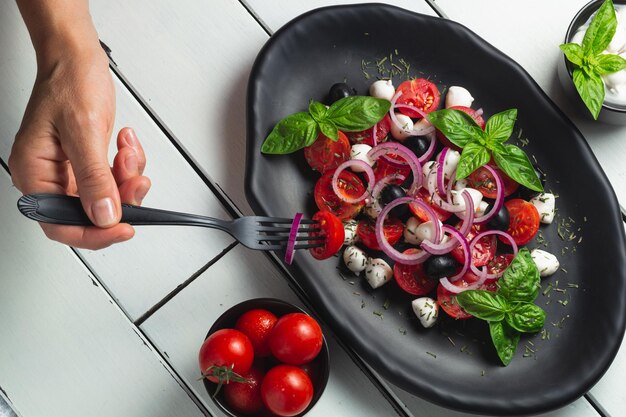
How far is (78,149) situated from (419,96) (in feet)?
2.29

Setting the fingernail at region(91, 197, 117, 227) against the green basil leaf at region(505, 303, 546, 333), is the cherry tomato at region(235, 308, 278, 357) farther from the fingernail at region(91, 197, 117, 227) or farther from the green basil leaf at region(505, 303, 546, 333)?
the green basil leaf at region(505, 303, 546, 333)

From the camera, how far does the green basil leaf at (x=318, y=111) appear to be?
1384 millimetres

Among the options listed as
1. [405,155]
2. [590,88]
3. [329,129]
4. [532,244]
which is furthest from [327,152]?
[590,88]

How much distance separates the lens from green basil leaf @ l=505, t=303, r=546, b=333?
4.35ft

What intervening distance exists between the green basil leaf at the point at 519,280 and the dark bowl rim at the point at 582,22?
A: 1.31 ft

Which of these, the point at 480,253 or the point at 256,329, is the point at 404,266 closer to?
the point at 480,253

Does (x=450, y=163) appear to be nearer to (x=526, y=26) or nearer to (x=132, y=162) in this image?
(x=526, y=26)

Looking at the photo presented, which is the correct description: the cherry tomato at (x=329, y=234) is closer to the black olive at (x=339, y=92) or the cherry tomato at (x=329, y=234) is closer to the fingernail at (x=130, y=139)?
the black olive at (x=339, y=92)

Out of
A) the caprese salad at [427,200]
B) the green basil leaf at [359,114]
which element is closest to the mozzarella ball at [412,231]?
the caprese salad at [427,200]

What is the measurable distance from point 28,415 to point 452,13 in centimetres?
126

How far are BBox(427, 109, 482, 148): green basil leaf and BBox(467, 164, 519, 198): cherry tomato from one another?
0.07m

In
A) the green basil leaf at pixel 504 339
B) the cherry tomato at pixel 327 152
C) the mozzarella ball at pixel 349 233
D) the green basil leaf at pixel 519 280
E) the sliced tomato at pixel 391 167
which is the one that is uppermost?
the cherry tomato at pixel 327 152

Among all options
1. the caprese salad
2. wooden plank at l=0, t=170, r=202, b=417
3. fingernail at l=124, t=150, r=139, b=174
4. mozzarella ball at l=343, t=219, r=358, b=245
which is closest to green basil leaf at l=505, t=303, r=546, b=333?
the caprese salad

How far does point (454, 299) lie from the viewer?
135 cm
